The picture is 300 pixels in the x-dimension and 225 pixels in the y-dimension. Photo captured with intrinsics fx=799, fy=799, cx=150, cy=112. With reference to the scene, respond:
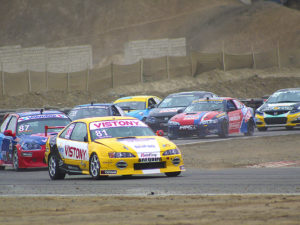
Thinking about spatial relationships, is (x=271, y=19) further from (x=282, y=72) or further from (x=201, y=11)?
(x=282, y=72)

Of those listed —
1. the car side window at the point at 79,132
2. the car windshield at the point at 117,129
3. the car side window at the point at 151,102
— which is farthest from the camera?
the car side window at the point at 151,102

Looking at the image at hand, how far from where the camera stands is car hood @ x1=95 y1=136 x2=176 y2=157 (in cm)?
1397

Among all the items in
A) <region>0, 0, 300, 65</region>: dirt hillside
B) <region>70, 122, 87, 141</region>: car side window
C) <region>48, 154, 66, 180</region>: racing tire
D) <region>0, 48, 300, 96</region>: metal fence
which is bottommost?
<region>48, 154, 66, 180</region>: racing tire

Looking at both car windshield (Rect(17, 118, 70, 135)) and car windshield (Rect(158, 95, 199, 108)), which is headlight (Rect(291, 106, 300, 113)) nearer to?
car windshield (Rect(158, 95, 199, 108))

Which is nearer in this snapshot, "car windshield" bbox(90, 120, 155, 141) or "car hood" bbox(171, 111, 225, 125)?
"car windshield" bbox(90, 120, 155, 141)

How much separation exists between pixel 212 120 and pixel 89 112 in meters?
3.88

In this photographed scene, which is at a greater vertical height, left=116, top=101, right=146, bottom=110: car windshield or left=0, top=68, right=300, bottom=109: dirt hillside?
left=0, top=68, right=300, bottom=109: dirt hillside

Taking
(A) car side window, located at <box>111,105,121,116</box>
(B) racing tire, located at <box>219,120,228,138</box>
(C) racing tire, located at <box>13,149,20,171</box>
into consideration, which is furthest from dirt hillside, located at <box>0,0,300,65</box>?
(C) racing tire, located at <box>13,149,20,171</box>

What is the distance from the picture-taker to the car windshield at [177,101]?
1167 inches

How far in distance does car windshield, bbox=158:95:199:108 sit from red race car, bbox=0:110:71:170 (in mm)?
10672

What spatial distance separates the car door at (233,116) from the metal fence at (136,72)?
80.4ft

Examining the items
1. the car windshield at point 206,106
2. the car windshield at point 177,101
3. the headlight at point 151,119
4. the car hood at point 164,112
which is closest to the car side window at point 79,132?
the car windshield at point 206,106

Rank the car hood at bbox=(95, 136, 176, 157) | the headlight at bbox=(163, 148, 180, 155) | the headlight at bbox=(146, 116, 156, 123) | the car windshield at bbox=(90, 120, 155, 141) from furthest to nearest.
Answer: the headlight at bbox=(146, 116, 156, 123), the car windshield at bbox=(90, 120, 155, 141), the headlight at bbox=(163, 148, 180, 155), the car hood at bbox=(95, 136, 176, 157)

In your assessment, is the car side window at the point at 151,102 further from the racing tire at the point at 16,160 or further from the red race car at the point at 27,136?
the racing tire at the point at 16,160
